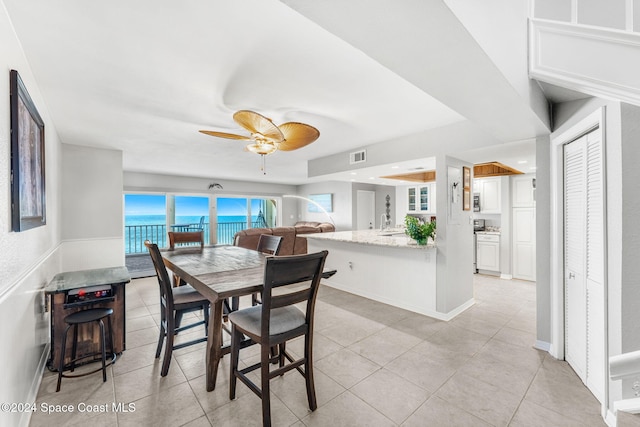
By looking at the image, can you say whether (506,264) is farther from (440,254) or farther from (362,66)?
(362,66)

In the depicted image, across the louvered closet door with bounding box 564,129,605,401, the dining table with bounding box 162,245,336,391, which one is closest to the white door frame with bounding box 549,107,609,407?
the louvered closet door with bounding box 564,129,605,401

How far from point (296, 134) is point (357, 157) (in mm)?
2007

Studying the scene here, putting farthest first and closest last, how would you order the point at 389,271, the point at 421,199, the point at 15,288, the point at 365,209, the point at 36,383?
the point at 365,209 < the point at 421,199 < the point at 389,271 < the point at 36,383 < the point at 15,288

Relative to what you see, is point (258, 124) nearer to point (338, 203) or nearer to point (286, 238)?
point (286, 238)

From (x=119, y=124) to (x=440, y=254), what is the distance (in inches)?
166

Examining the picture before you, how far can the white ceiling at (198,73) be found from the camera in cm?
145

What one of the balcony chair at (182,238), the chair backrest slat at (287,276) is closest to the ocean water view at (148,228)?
the balcony chair at (182,238)

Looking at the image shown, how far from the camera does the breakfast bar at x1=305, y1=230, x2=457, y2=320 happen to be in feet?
11.3

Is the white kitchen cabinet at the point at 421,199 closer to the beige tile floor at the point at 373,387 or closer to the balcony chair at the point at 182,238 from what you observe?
the beige tile floor at the point at 373,387

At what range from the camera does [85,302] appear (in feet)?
7.24

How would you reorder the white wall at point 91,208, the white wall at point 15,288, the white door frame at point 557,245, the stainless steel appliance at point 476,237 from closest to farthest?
the white wall at point 15,288 → the white door frame at point 557,245 → the white wall at point 91,208 → the stainless steel appliance at point 476,237

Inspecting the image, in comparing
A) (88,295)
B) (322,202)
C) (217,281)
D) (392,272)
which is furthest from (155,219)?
(217,281)

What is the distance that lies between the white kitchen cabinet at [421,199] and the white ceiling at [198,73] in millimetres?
3064

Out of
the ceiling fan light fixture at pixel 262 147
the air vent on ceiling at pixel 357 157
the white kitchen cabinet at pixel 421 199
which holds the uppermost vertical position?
the air vent on ceiling at pixel 357 157
